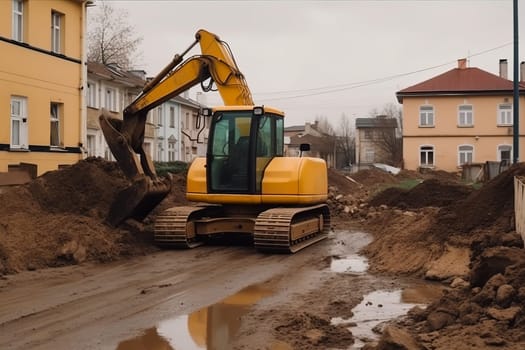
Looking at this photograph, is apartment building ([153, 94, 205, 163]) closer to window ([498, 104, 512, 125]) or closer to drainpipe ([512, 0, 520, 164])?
window ([498, 104, 512, 125])

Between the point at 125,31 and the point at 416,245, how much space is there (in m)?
51.1

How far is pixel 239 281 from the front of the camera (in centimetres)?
1003

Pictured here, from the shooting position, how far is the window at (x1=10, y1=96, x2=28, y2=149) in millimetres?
20031

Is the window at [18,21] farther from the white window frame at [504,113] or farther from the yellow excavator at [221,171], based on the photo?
the white window frame at [504,113]

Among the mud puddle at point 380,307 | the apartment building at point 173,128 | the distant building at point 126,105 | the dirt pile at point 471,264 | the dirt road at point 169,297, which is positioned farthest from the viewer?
the apartment building at point 173,128

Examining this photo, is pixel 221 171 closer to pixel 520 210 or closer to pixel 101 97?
pixel 520 210

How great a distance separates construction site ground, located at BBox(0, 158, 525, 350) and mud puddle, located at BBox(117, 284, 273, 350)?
0.02 metres

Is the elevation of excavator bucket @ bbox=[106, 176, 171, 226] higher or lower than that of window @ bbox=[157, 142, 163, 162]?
lower

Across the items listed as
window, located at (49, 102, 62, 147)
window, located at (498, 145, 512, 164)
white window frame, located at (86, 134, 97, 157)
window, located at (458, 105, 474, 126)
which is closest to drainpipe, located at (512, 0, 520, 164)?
window, located at (49, 102, 62, 147)

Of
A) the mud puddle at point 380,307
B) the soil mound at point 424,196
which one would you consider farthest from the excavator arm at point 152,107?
the soil mound at point 424,196

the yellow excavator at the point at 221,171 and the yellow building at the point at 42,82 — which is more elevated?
the yellow building at the point at 42,82

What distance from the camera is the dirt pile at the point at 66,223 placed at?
11258 millimetres

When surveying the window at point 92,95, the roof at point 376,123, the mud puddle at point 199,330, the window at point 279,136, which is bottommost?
the mud puddle at point 199,330

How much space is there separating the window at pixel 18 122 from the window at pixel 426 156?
124 feet
